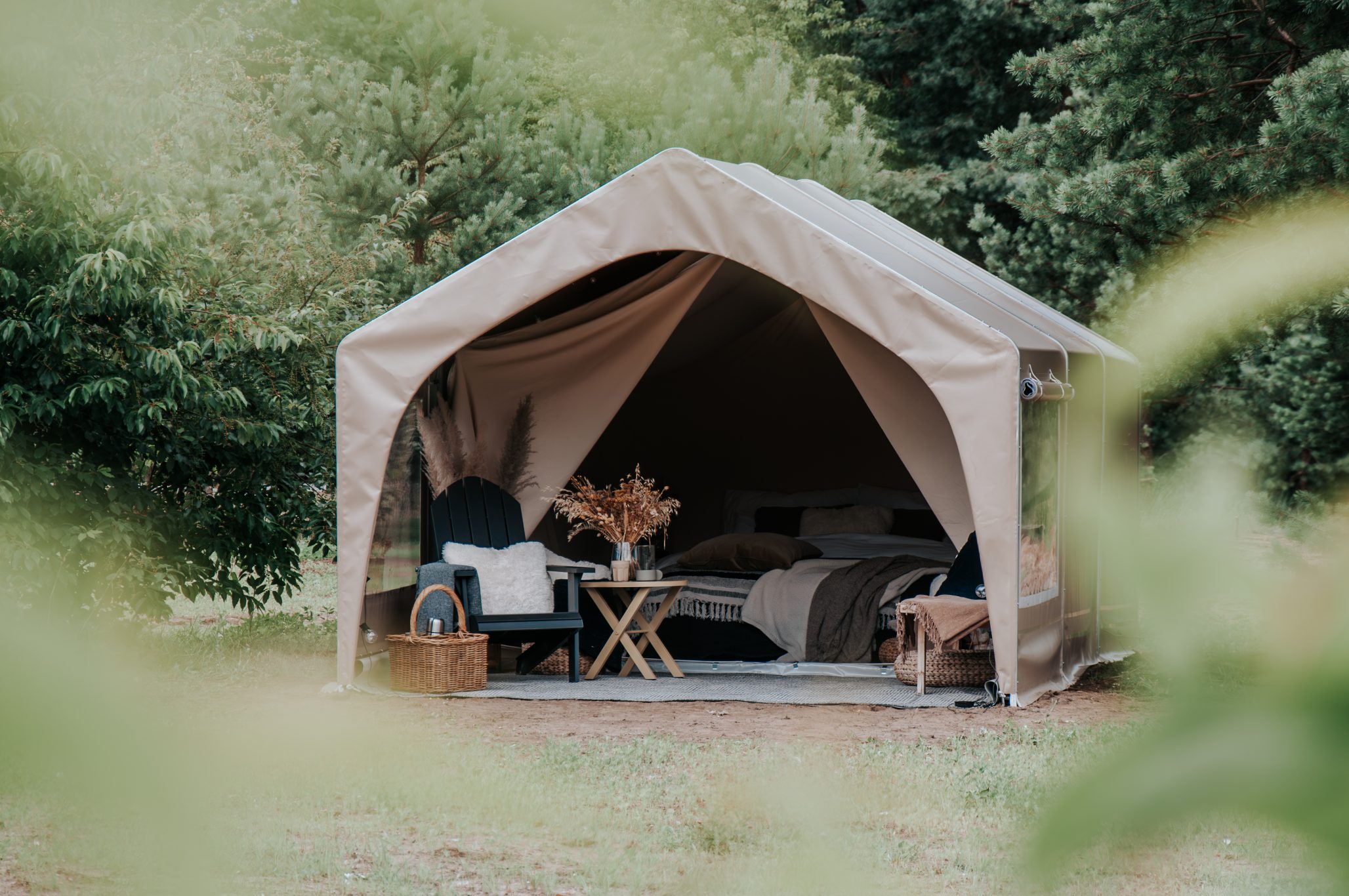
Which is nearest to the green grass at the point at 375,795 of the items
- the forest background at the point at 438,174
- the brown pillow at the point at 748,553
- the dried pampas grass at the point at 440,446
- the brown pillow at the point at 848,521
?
the forest background at the point at 438,174

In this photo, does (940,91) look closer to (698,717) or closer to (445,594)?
(445,594)

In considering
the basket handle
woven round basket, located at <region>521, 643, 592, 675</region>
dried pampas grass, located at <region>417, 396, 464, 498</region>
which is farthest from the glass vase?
dried pampas grass, located at <region>417, 396, 464, 498</region>

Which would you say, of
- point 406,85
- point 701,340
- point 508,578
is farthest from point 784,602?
point 406,85

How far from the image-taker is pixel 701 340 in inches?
323

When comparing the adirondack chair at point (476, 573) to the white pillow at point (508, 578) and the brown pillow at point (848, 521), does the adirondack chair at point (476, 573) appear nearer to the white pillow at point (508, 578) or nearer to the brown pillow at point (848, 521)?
the white pillow at point (508, 578)

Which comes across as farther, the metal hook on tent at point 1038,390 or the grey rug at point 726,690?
the grey rug at point 726,690

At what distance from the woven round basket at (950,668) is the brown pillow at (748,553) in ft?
3.79

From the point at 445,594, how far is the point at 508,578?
42cm

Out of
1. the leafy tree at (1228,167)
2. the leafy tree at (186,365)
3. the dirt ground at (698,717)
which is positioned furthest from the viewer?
the dirt ground at (698,717)

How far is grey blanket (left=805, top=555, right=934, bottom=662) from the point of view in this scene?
6.39 meters

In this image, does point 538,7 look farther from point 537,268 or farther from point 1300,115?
point 537,268

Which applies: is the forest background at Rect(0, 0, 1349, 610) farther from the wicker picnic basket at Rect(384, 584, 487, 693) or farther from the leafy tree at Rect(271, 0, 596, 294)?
the wicker picnic basket at Rect(384, 584, 487, 693)

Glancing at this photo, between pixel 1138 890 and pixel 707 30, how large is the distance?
1.53 ft

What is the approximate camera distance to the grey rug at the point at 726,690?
5.50m
